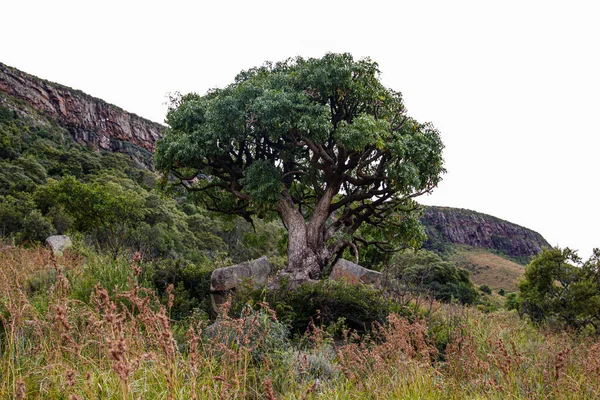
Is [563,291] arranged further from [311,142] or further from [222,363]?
[222,363]

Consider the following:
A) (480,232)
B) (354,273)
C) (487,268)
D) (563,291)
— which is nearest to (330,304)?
(354,273)

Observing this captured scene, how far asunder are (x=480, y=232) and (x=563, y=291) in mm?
105113

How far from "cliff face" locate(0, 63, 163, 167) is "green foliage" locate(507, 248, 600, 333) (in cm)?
7476

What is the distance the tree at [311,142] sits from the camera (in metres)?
11.0

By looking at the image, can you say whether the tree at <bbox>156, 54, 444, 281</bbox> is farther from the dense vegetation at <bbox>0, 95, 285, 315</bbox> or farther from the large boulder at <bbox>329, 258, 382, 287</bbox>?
the dense vegetation at <bbox>0, 95, 285, 315</bbox>

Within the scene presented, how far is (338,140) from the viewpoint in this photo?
1085cm

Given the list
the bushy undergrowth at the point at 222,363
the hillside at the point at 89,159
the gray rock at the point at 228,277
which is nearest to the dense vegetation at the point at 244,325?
the bushy undergrowth at the point at 222,363

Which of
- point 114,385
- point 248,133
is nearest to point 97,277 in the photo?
point 114,385

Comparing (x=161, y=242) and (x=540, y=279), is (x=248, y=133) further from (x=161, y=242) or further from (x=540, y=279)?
(x=161, y=242)

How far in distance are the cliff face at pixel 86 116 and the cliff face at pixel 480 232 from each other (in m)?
72.6

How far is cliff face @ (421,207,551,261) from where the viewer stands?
99.2m

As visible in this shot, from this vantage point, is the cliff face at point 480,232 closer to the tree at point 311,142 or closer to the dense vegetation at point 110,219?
the dense vegetation at point 110,219

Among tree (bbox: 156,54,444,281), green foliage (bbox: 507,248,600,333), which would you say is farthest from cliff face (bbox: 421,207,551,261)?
tree (bbox: 156,54,444,281)

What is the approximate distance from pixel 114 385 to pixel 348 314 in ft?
17.4
